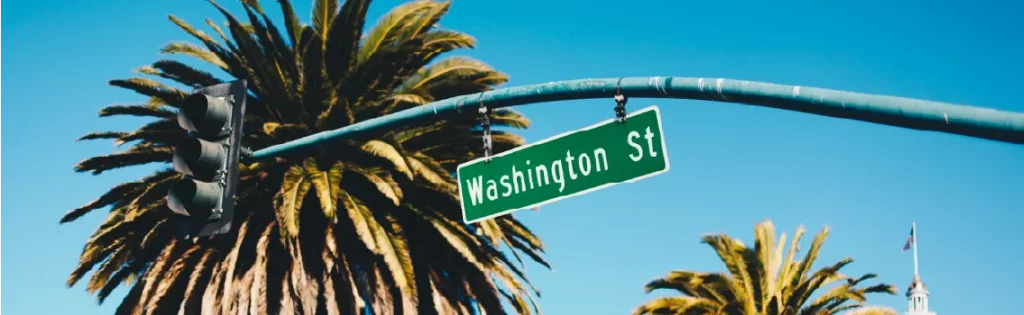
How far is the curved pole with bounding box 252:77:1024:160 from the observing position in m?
5.31

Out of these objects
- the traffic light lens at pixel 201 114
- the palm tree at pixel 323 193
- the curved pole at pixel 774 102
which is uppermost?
the palm tree at pixel 323 193

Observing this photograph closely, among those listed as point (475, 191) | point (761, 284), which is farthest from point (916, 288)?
point (475, 191)

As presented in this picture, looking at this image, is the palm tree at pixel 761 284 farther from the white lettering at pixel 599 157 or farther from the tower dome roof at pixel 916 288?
the tower dome roof at pixel 916 288

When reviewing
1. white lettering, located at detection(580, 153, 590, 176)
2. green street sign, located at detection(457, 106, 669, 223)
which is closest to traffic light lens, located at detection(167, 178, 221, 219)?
green street sign, located at detection(457, 106, 669, 223)

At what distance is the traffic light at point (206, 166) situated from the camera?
8125 mm

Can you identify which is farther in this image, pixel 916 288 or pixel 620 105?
pixel 916 288

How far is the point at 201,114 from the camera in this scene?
8195mm

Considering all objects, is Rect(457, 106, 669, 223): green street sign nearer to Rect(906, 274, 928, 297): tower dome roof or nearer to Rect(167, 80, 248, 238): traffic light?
Rect(167, 80, 248, 238): traffic light

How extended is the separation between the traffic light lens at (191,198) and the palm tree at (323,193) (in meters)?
10.6

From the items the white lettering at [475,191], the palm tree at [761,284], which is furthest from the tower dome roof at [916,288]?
the white lettering at [475,191]

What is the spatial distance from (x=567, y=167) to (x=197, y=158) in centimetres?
258

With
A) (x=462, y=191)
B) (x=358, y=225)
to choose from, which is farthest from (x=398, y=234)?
(x=462, y=191)

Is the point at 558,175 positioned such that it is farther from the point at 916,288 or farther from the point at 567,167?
the point at 916,288

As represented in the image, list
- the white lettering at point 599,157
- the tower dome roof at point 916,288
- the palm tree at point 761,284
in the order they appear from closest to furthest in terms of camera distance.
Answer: the white lettering at point 599,157, the palm tree at point 761,284, the tower dome roof at point 916,288
